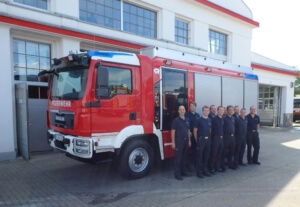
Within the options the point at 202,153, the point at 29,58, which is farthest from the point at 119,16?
the point at 202,153

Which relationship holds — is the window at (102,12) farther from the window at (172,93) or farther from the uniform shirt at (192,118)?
the uniform shirt at (192,118)

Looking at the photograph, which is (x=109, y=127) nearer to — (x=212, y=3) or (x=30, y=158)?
(x=30, y=158)

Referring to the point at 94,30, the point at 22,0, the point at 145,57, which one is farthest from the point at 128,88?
the point at 22,0

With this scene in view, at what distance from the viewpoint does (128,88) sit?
18.1ft

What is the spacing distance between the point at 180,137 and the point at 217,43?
1033 centimetres

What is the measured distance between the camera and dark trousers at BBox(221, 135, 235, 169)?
6.47 meters

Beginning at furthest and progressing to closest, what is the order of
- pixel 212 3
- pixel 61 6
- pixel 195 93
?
1. pixel 212 3
2. pixel 61 6
3. pixel 195 93

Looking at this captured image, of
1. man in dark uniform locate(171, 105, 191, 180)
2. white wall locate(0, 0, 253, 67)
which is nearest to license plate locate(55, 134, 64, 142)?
man in dark uniform locate(171, 105, 191, 180)

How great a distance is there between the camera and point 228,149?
666 cm

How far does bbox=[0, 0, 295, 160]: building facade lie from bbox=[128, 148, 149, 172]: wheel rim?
374 cm

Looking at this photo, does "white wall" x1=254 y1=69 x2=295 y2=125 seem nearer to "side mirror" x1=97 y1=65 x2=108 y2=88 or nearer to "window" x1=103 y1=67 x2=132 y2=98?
"window" x1=103 y1=67 x2=132 y2=98

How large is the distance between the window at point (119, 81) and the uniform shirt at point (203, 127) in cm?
185

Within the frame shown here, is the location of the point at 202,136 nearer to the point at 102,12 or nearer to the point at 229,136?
the point at 229,136

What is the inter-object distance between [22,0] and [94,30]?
2.42 meters
